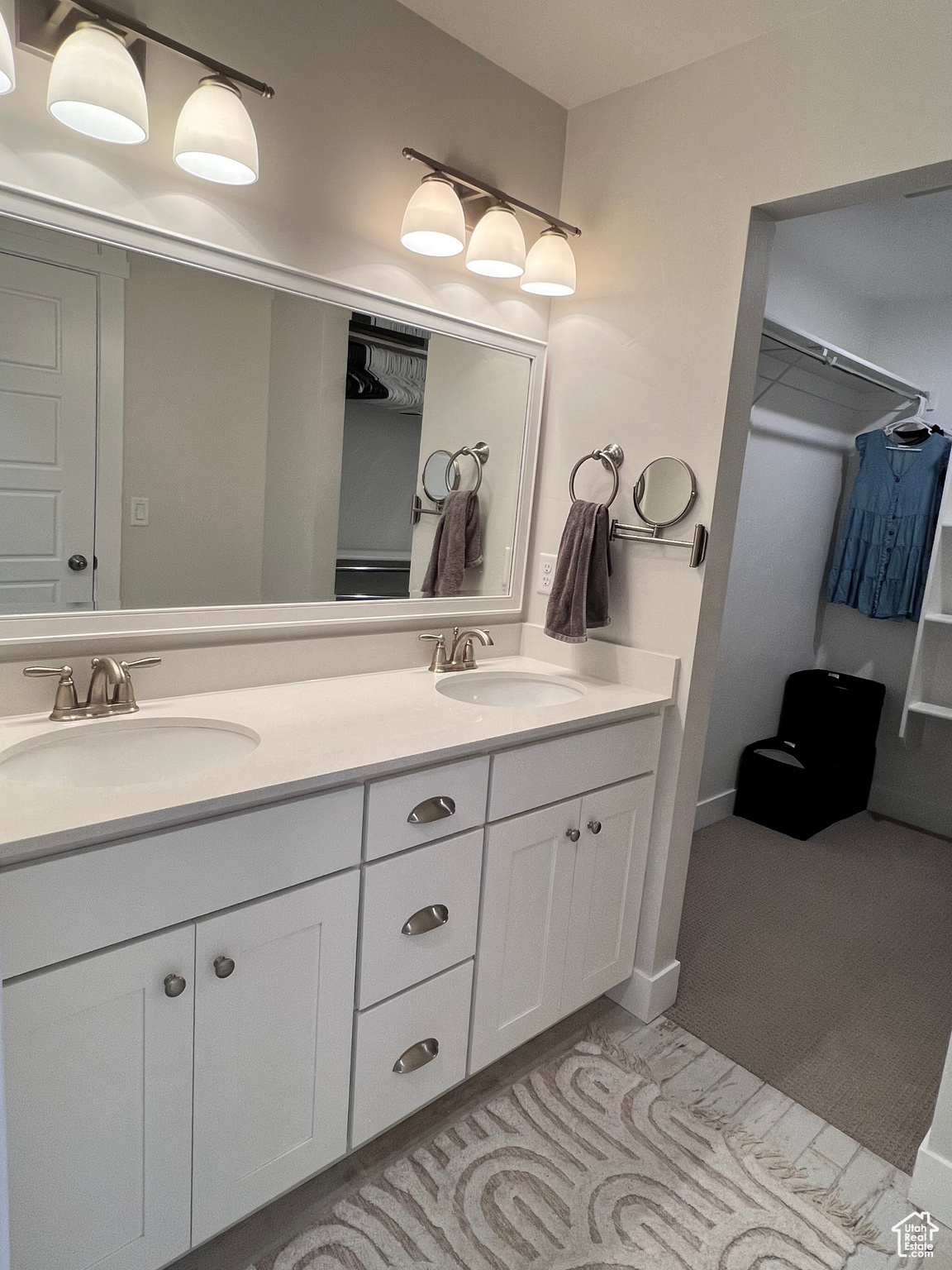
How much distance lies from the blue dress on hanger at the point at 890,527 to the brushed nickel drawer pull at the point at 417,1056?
2666mm

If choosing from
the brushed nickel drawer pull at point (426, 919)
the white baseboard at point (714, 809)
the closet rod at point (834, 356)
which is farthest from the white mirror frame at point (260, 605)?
the white baseboard at point (714, 809)

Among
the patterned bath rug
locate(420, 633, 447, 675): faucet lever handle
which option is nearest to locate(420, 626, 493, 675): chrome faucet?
locate(420, 633, 447, 675): faucet lever handle

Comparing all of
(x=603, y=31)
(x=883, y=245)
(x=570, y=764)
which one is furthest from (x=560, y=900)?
(x=883, y=245)

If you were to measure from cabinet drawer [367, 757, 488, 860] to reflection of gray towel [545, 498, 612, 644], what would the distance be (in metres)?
0.58

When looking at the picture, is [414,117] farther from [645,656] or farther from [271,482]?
[645,656]

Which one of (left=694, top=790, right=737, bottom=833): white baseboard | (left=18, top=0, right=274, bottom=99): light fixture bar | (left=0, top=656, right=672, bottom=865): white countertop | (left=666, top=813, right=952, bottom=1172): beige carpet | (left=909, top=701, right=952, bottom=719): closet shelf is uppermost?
(left=18, top=0, right=274, bottom=99): light fixture bar

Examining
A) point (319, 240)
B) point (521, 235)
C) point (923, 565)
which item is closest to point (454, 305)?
point (521, 235)

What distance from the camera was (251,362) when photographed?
1581 millimetres

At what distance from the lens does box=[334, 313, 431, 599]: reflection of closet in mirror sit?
70.3 inches

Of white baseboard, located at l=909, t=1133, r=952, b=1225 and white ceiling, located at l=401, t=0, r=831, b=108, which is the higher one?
Answer: white ceiling, located at l=401, t=0, r=831, b=108

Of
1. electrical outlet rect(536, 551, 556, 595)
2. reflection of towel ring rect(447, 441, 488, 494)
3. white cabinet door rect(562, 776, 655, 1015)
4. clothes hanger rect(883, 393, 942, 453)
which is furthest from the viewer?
clothes hanger rect(883, 393, 942, 453)

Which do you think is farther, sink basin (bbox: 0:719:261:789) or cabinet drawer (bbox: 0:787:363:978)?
sink basin (bbox: 0:719:261:789)

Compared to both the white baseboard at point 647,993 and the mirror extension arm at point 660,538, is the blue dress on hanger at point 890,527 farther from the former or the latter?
the white baseboard at point 647,993

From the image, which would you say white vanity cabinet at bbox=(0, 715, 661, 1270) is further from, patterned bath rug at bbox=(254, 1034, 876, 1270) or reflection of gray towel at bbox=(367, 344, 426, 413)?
reflection of gray towel at bbox=(367, 344, 426, 413)
